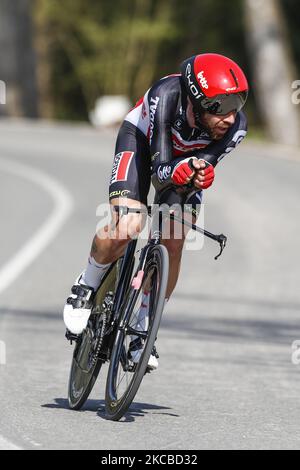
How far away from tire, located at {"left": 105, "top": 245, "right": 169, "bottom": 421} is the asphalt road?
0.13 m

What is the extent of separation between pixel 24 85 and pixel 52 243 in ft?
76.5

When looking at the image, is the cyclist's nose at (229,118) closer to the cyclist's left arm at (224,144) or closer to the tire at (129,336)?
the cyclist's left arm at (224,144)

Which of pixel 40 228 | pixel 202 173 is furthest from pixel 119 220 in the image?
pixel 40 228

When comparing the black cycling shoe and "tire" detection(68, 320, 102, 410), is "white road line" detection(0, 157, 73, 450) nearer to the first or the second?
"tire" detection(68, 320, 102, 410)

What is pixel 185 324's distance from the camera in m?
10.4

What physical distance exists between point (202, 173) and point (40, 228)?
34.3ft

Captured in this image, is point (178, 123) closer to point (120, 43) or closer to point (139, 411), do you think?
point (139, 411)

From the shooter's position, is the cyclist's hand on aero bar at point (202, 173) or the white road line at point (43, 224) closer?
the cyclist's hand on aero bar at point (202, 173)

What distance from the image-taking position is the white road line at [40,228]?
1277 centimetres

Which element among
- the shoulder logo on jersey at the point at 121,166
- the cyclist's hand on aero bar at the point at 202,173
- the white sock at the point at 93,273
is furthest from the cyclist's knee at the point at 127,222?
the cyclist's hand on aero bar at the point at 202,173

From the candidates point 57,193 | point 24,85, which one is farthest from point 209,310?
point 24,85

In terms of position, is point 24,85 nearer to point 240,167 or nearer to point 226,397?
point 240,167

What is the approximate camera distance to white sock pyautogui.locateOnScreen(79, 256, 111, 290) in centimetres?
688

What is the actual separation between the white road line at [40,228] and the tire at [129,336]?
27.8 inches
